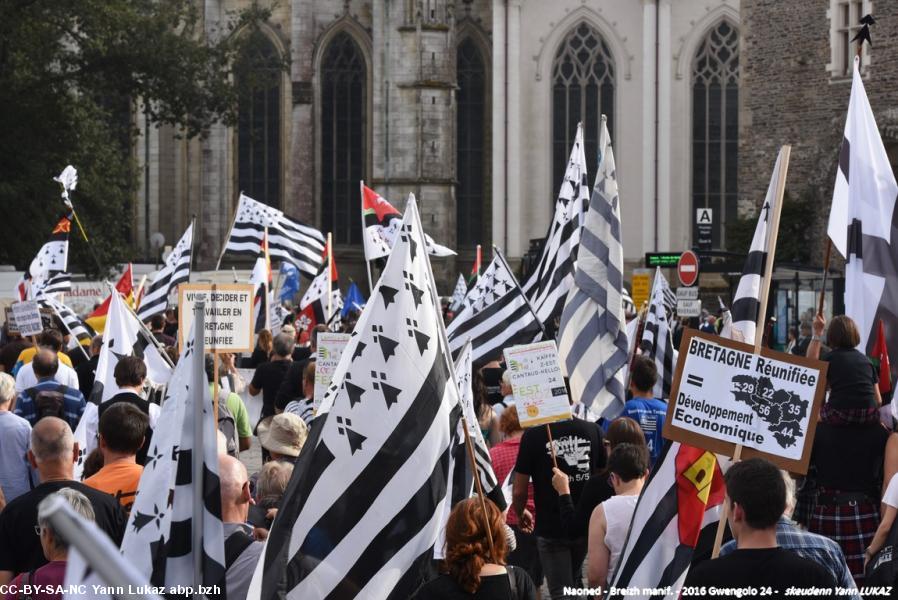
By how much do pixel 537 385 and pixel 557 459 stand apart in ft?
→ 1.28

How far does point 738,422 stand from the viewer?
5.27 m

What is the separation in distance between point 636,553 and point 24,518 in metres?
2.26

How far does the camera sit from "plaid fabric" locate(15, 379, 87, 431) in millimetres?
9703

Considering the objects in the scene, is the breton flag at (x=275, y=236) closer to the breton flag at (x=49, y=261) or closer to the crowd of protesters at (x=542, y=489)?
the breton flag at (x=49, y=261)

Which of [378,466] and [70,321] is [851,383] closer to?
[378,466]

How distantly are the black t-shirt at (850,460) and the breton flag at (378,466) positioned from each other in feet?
8.73

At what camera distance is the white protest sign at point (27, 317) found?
47.9 ft

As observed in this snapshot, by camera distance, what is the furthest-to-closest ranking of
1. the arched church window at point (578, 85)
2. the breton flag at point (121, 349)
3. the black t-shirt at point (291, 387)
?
the arched church window at point (578, 85) < the black t-shirt at point (291, 387) < the breton flag at point (121, 349)

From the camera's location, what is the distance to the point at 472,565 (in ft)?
17.1

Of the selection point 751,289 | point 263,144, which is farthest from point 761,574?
point 263,144

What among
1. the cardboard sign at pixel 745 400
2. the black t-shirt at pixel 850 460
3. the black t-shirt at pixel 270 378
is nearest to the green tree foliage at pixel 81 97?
the black t-shirt at pixel 270 378

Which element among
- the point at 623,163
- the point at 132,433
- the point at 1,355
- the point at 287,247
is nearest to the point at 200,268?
the point at 623,163

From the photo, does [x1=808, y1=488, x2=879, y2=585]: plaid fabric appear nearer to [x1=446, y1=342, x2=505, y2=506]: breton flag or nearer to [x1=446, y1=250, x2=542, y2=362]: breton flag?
[x1=446, y1=342, x2=505, y2=506]: breton flag

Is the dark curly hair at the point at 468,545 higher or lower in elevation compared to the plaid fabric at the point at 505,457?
higher
